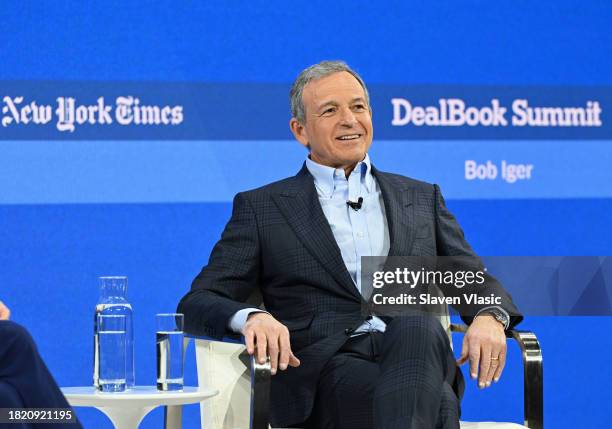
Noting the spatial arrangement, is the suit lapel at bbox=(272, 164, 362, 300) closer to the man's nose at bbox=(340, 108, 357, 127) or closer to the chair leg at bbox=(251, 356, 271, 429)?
the man's nose at bbox=(340, 108, 357, 127)

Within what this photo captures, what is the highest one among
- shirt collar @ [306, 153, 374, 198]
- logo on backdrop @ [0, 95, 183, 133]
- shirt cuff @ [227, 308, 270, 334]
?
logo on backdrop @ [0, 95, 183, 133]

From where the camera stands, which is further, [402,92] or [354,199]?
[402,92]

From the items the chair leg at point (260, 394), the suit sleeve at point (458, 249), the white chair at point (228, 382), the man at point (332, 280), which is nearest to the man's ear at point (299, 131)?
the man at point (332, 280)

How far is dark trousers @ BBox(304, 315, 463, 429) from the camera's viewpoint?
2.45m

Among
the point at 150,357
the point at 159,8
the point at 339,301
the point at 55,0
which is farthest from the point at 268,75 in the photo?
the point at 339,301

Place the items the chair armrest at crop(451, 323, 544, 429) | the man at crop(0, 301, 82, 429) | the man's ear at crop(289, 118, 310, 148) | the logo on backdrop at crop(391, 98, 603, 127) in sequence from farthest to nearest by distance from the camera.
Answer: the logo on backdrop at crop(391, 98, 603, 127) → the man's ear at crop(289, 118, 310, 148) → the chair armrest at crop(451, 323, 544, 429) → the man at crop(0, 301, 82, 429)

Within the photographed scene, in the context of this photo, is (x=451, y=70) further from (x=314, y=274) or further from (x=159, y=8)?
(x=314, y=274)

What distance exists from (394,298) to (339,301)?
17 cm

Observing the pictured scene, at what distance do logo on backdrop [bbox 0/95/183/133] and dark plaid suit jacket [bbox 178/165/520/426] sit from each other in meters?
1.10

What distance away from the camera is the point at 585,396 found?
4.55 meters

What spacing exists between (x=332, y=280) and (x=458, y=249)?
0.42 metres

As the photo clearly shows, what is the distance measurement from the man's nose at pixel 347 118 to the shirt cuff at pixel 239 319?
733mm

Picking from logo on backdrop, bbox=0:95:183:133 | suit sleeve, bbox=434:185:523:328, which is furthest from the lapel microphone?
logo on backdrop, bbox=0:95:183:133

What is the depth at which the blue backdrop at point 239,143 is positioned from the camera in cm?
420
